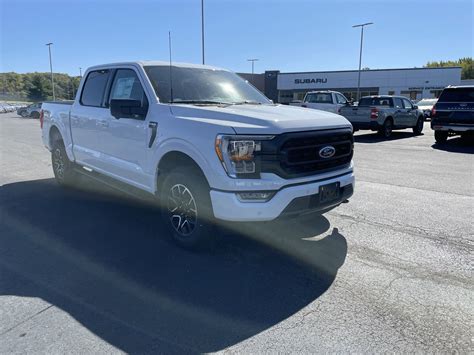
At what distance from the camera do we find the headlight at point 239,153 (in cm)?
356

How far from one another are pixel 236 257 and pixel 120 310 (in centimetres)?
138

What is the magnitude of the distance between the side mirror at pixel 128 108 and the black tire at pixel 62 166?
2.73m

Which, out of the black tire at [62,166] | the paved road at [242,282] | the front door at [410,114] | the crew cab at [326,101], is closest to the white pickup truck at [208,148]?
the paved road at [242,282]

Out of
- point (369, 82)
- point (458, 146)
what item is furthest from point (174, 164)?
point (369, 82)

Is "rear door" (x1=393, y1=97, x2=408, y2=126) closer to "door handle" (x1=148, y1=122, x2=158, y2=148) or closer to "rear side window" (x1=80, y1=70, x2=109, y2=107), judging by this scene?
"rear side window" (x1=80, y1=70, x2=109, y2=107)

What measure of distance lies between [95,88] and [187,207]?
2.96m

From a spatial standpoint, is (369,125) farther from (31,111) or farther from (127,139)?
(31,111)

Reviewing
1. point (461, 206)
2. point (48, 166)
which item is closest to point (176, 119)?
point (461, 206)

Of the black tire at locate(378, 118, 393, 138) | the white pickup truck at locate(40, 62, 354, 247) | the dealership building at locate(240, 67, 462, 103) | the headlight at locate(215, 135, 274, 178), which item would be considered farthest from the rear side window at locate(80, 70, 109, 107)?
the dealership building at locate(240, 67, 462, 103)

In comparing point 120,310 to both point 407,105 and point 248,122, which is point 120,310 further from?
point 407,105

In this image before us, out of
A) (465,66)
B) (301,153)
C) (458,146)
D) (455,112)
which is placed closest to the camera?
(301,153)

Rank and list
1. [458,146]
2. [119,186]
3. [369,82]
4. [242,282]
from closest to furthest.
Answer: [242,282], [119,186], [458,146], [369,82]

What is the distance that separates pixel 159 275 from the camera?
3.69m

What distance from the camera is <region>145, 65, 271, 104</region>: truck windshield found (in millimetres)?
4672
